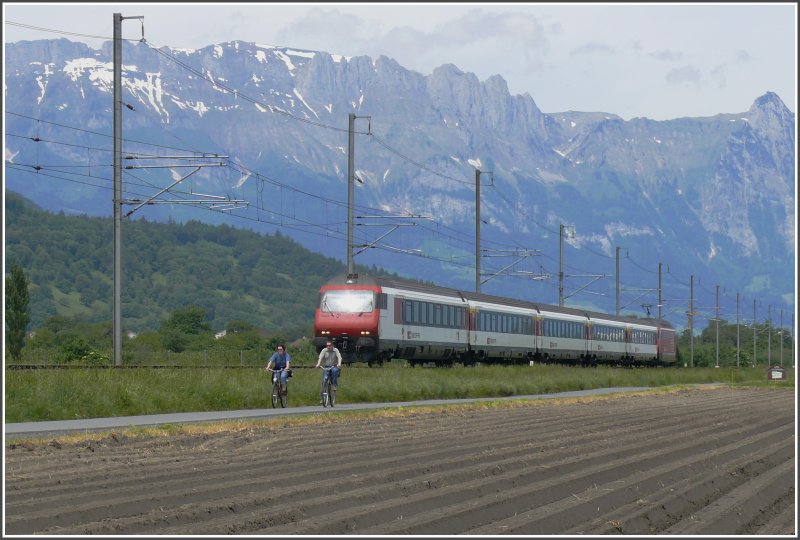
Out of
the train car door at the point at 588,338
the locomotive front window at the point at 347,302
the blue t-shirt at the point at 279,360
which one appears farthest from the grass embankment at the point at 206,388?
the train car door at the point at 588,338

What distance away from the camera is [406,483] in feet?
55.4

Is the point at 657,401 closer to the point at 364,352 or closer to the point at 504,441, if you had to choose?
the point at 364,352

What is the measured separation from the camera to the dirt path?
45.1ft

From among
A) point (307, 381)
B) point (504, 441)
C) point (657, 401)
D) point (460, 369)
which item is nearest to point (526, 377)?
point (460, 369)

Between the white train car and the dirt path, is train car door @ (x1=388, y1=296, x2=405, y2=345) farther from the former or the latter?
the dirt path

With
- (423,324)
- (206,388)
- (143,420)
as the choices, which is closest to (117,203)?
(206,388)

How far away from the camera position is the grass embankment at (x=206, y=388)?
27.1 meters

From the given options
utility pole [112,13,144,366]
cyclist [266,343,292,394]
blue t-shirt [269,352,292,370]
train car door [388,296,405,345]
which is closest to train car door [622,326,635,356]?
train car door [388,296,405,345]

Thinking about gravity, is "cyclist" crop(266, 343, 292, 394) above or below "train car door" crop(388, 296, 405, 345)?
below

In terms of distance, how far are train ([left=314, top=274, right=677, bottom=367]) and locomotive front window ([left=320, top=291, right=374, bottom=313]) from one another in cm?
4

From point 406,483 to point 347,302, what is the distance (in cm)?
3497

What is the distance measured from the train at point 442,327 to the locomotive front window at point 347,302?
4cm

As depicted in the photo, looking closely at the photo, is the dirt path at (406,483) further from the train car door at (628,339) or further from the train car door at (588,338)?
the train car door at (628,339)

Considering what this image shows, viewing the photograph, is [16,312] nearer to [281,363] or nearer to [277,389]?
[277,389]
